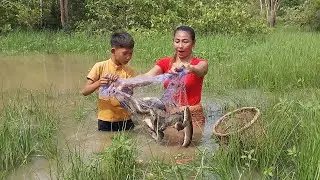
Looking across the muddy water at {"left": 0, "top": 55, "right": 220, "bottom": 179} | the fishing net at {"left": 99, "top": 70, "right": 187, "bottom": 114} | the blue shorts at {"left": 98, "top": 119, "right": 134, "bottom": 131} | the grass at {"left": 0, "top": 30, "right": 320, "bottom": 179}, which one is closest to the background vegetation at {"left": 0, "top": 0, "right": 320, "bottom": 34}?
the muddy water at {"left": 0, "top": 55, "right": 220, "bottom": 179}

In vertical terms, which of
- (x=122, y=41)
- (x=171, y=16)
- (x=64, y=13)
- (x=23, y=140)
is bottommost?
(x=23, y=140)

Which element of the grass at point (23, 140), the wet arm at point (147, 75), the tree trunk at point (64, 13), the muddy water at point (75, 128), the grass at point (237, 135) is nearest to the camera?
the grass at point (237, 135)

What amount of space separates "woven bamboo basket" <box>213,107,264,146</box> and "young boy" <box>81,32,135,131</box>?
984 millimetres

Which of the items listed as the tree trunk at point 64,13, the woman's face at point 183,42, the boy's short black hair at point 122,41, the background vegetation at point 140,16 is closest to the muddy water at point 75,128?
the woman's face at point 183,42

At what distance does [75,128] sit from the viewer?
5020 mm

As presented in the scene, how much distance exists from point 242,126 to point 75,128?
6.81 feet

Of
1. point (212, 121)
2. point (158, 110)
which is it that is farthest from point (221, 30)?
point (158, 110)

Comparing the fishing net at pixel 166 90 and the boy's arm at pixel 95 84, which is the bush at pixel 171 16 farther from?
the fishing net at pixel 166 90

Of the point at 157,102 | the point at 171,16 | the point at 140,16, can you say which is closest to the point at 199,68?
the point at 157,102

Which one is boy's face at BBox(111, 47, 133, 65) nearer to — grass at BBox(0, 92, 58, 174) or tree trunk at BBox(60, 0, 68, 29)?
grass at BBox(0, 92, 58, 174)

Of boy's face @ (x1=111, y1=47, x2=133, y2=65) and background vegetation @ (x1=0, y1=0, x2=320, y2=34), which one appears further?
background vegetation @ (x1=0, y1=0, x2=320, y2=34)

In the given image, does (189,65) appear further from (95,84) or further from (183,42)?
(95,84)

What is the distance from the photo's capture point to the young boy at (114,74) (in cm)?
437

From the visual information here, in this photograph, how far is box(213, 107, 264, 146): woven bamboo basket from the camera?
136 inches
